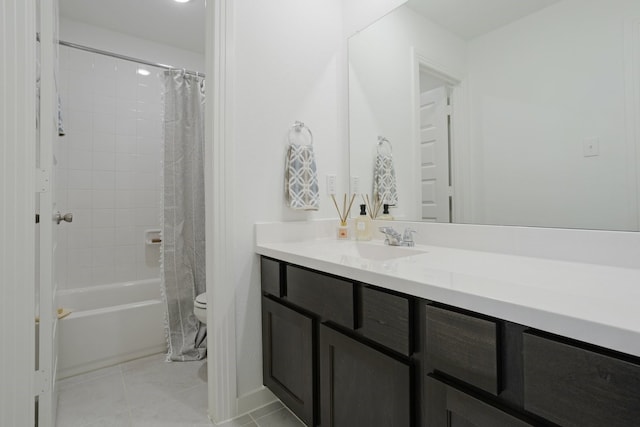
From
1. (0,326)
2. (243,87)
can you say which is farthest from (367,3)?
(0,326)

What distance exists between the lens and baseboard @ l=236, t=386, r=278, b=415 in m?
1.45

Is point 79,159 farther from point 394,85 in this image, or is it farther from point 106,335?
point 394,85

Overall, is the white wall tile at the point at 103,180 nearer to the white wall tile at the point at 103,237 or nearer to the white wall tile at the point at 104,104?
the white wall tile at the point at 103,237

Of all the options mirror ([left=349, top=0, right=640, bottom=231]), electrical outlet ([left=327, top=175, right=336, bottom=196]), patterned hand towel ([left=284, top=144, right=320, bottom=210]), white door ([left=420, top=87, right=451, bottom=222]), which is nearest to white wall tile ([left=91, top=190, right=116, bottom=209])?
patterned hand towel ([left=284, top=144, right=320, bottom=210])

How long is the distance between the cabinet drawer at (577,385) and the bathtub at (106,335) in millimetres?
2181

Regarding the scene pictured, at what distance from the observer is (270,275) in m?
1.39

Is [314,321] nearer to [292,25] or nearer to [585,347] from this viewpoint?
[585,347]

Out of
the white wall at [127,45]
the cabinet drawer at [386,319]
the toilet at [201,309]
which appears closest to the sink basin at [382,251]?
the cabinet drawer at [386,319]

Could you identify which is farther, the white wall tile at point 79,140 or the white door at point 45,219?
the white wall tile at point 79,140

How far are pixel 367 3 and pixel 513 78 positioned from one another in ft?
3.18

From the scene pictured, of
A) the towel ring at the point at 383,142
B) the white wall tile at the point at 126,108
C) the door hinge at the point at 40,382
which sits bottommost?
the door hinge at the point at 40,382

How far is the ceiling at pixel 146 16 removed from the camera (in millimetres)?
2234

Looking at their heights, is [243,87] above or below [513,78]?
above

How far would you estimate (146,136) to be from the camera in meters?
2.74
